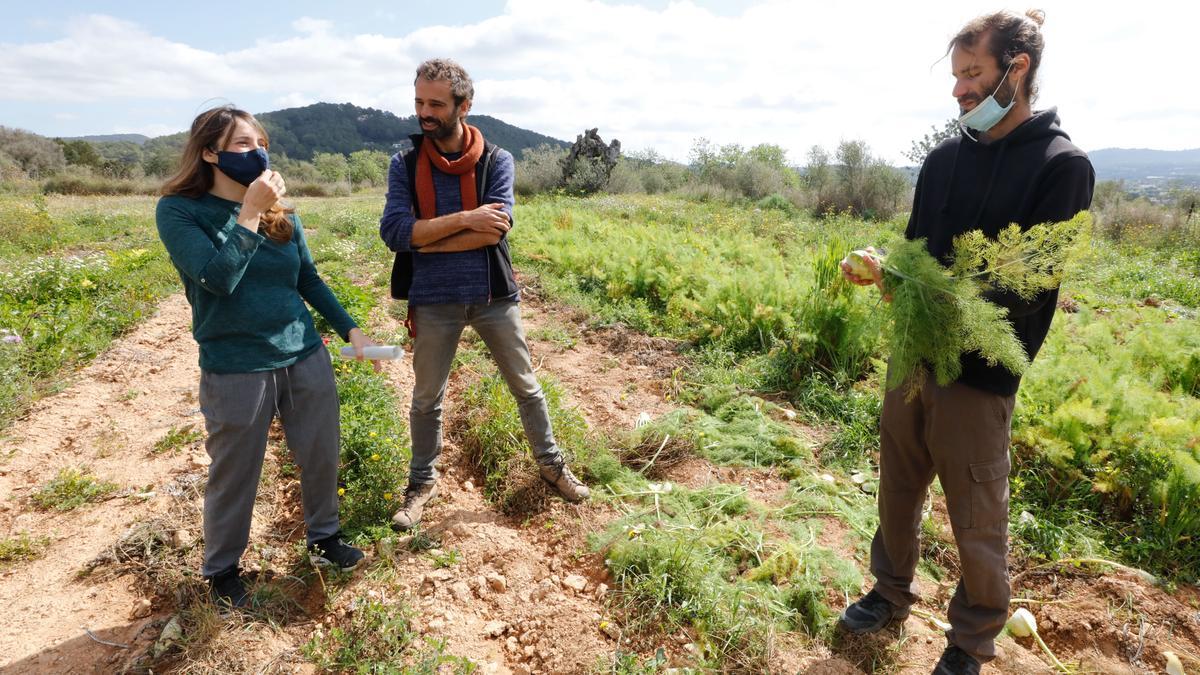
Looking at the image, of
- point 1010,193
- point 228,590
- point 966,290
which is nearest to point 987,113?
point 1010,193

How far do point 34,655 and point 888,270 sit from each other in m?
3.65

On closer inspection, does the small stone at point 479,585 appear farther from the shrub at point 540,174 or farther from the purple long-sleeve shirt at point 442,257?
the shrub at point 540,174

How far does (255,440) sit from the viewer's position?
Answer: 2.42 meters

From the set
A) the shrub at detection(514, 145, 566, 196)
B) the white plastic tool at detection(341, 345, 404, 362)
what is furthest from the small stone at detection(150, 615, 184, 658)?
the shrub at detection(514, 145, 566, 196)

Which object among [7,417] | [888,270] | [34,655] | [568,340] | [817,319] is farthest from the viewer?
[568,340]

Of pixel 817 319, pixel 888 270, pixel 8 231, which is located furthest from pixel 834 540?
pixel 8 231

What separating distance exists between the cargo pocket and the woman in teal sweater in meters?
2.49

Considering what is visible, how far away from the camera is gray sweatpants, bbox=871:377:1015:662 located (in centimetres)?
207

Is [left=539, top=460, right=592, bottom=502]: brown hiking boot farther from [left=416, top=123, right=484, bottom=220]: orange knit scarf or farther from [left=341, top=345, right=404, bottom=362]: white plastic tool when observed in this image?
[left=416, top=123, right=484, bottom=220]: orange knit scarf

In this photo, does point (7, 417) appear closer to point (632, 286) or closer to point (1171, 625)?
point (632, 286)

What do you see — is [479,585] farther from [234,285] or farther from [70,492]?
[70,492]

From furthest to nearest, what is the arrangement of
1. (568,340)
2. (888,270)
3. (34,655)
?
(568,340) → (34,655) → (888,270)

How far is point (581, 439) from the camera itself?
392 centimetres

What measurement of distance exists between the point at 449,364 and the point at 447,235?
2.32 ft
